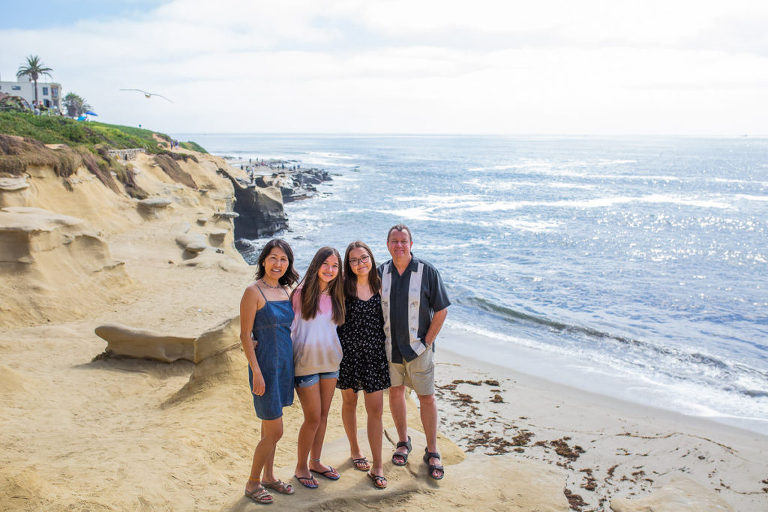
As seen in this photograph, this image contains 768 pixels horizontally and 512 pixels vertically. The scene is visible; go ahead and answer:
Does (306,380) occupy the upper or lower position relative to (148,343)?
upper

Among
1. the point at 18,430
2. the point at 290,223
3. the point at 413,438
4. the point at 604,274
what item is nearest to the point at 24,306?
the point at 18,430

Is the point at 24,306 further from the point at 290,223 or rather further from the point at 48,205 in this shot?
the point at 290,223

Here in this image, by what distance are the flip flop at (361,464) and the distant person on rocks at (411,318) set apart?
28cm

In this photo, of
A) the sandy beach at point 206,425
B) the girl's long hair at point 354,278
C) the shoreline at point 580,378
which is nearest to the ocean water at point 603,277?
the shoreline at point 580,378

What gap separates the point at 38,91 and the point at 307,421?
77289mm

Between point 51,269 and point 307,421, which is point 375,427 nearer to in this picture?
point 307,421

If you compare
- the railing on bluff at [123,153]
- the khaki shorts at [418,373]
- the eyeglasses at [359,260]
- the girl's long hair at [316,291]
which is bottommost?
the khaki shorts at [418,373]

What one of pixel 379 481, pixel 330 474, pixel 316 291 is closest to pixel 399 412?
pixel 379 481

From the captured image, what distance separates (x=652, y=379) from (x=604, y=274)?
1205 cm

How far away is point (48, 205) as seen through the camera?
55.7 feet

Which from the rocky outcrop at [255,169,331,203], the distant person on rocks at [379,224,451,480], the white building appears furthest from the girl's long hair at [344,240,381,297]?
the white building

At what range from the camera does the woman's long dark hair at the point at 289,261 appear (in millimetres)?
4355

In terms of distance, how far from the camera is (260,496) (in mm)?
4305

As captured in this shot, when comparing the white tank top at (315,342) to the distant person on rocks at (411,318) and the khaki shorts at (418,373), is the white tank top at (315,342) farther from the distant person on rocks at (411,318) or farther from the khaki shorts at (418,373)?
the khaki shorts at (418,373)
